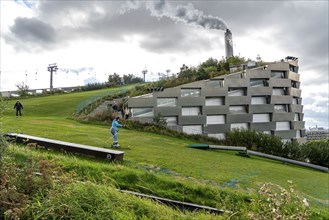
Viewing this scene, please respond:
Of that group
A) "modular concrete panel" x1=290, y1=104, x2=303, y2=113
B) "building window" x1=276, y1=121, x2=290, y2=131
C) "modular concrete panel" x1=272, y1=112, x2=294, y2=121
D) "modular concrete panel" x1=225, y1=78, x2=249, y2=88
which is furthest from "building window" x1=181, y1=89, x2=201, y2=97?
"modular concrete panel" x1=290, y1=104, x2=303, y2=113

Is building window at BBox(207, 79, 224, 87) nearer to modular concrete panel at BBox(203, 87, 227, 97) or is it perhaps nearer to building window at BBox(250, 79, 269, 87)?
modular concrete panel at BBox(203, 87, 227, 97)

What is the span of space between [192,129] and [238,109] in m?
6.48

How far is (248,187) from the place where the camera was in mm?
9766

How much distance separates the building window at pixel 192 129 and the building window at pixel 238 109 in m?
4.45

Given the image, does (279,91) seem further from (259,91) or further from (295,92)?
(259,91)

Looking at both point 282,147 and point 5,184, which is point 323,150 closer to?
point 282,147

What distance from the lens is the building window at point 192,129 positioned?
2572cm

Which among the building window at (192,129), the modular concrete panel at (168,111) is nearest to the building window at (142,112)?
the modular concrete panel at (168,111)

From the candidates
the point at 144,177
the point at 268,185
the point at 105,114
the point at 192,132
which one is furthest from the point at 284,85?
the point at 268,185

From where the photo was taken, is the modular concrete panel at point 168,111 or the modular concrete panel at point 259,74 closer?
the modular concrete panel at point 168,111

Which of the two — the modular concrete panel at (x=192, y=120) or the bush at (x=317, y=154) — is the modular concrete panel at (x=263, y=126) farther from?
the modular concrete panel at (x=192, y=120)

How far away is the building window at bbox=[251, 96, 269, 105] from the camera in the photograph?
3120 cm

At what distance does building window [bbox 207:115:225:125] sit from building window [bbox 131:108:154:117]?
602 centimetres

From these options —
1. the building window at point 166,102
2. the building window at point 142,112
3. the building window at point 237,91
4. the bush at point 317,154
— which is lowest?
the bush at point 317,154
